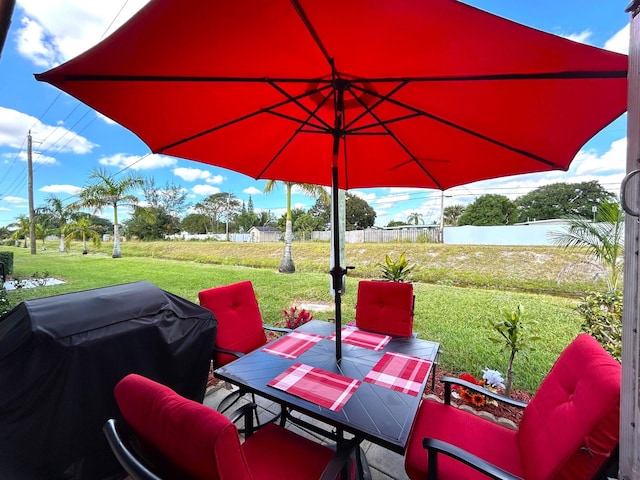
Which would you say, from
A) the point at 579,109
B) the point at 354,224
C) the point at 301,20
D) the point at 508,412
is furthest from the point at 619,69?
the point at 354,224

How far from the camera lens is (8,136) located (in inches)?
158

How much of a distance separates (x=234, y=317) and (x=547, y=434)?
2001mm

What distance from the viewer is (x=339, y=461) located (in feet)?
3.39

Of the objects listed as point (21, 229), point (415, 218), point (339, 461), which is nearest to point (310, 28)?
point (339, 461)

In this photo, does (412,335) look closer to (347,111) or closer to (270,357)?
(270,357)

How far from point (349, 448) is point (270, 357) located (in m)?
0.74

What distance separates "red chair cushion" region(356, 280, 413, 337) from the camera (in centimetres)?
222

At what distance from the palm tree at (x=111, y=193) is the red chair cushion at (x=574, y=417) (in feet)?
34.9

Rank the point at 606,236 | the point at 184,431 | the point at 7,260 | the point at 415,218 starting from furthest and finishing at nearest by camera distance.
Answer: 1. the point at 415,218
2. the point at 7,260
3. the point at 606,236
4. the point at 184,431

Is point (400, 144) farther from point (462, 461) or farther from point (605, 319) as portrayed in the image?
point (605, 319)

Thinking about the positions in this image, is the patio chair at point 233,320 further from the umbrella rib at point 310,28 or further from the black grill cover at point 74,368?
the umbrella rib at point 310,28

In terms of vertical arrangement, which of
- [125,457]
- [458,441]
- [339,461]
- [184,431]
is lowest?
[458,441]

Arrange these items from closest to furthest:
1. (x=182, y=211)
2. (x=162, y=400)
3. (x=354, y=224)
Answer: (x=162, y=400) → (x=182, y=211) → (x=354, y=224)

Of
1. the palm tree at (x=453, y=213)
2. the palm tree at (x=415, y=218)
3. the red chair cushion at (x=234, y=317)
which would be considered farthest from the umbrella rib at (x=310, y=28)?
the palm tree at (x=453, y=213)
